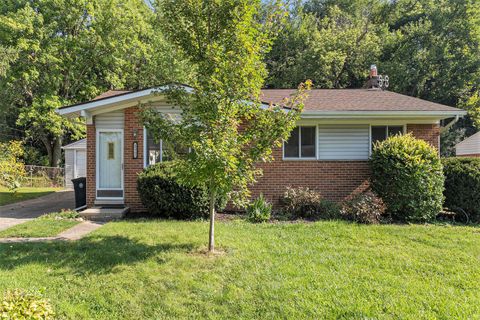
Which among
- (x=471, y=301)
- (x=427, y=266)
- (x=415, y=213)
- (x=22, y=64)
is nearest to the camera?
(x=471, y=301)

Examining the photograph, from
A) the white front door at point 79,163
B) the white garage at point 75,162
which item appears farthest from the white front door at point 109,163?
the white front door at point 79,163

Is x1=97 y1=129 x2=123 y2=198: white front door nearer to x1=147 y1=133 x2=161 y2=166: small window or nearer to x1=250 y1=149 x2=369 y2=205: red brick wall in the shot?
x1=147 y1=133 x2=161 y2=166: small window

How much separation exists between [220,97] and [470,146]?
23944 millimetres

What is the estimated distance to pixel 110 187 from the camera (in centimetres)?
959

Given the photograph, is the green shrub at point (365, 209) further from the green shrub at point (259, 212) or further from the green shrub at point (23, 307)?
the green shrub at point (23, 307)

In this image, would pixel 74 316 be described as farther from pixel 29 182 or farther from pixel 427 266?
pixel 29 182

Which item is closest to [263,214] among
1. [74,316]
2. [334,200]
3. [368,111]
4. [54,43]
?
[334,200]

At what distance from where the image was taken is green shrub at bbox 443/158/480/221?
804 cm

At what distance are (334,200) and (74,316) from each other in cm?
775

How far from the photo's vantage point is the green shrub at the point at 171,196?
801 centimetres

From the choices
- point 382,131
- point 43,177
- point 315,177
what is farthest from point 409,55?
point 43,177

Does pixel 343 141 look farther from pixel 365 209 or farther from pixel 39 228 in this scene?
pixel 39 228

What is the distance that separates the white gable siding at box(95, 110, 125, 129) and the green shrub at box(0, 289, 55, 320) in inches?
270

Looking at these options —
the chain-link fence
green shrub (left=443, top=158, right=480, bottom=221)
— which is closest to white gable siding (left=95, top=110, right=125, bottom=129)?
green shrub (left=443, top=158, right=480, bottom=221)
